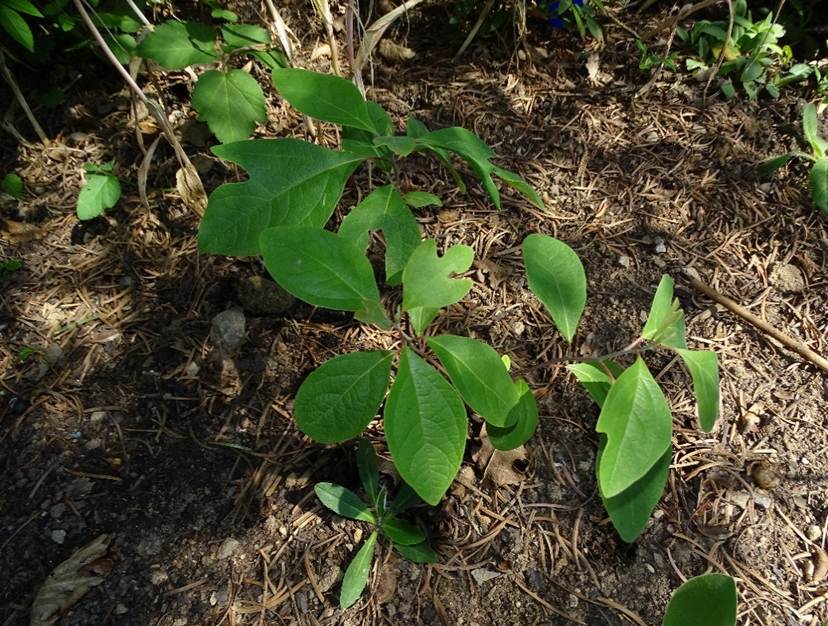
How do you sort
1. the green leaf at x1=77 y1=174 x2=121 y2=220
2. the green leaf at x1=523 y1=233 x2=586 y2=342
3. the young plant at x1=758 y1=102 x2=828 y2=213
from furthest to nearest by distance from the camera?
1. the young plant at x1=758 y1=102 x2=828 y2=213
2. the green leaf at x1=77 y1=174 x2=121 y2=220
3. the green leaf at x1=523 y1=233 x2=586 y2=342

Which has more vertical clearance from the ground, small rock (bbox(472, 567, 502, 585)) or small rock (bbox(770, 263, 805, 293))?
small rock (bbox(770, 263, 805, 293))

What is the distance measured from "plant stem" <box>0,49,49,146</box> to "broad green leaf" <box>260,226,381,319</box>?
142cm

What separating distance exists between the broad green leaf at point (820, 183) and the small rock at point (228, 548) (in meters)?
2.10

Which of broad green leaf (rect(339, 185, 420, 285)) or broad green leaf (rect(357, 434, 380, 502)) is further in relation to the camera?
broad green leaf (rect(357, 434, 380, 502))

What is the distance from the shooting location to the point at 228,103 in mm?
1714

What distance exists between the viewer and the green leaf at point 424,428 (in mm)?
1095

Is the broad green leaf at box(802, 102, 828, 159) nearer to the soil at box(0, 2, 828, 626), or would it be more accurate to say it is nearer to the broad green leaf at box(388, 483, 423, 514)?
the soil at box(0, 2, 828, 626)

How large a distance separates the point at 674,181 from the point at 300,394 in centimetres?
156

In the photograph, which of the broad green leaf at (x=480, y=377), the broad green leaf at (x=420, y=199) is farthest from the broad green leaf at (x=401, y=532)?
the broad green leaf at (x=420, y=199)

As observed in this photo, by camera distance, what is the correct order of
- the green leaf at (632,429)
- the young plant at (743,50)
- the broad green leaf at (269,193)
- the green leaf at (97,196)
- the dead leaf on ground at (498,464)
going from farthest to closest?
the young plant at (743,50) < the green leaf at (97,196) < the dead leaf on ground at (498,464) < the broad green leaf at (269,193) < the green leaf at (632,429)

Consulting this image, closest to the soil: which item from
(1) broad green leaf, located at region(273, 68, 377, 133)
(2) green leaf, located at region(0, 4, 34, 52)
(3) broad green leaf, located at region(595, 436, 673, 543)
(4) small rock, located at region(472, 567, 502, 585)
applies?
(4) small rock, located at region(472, 567, 502, 585)

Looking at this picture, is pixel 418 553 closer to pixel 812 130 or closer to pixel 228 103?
pixel 228 103

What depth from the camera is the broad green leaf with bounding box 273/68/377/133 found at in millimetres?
1307

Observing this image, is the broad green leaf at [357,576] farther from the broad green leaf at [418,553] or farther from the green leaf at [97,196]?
the green leaf at [97,196]
